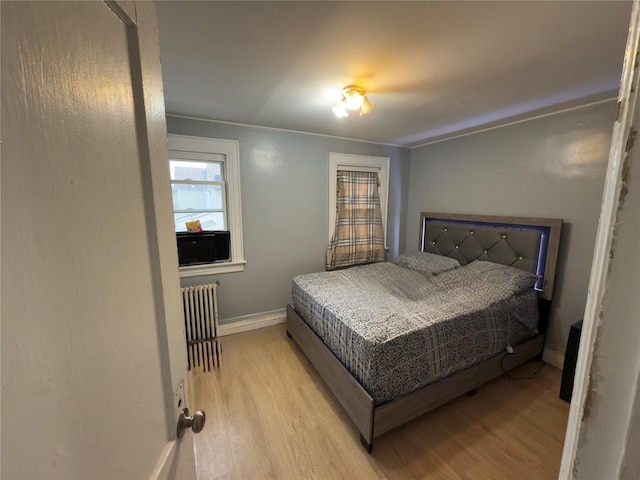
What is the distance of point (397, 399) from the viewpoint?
158 centimetres

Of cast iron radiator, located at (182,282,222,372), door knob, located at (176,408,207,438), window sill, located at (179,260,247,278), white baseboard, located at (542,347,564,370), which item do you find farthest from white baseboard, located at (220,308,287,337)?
white baseboard, located at (542,347,564,370)

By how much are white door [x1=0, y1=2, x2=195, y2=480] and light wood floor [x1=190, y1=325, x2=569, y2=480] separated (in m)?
1.21

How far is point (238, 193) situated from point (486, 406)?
287 centimetres

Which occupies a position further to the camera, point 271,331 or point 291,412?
point 271,331

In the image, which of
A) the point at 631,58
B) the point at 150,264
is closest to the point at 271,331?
the point at 150,264

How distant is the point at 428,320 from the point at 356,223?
1.89m

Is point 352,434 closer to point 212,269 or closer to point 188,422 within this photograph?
point 188,422

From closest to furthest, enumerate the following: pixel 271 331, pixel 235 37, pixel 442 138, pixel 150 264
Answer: pixel 150 264 → pixel 235 37 → pixel 271 331 → pixel 442 138

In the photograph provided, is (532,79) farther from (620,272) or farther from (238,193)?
(238,193)

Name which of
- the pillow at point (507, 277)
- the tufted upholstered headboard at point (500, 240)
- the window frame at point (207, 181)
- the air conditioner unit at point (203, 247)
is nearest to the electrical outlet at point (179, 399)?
the air conditioner unit at point (203, 247)

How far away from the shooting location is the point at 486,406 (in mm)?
1913

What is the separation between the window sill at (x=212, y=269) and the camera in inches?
103

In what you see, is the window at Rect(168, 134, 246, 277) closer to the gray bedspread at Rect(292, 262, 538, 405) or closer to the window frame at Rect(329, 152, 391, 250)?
the gray bedspread at Rect(292, 262, 538, 405)

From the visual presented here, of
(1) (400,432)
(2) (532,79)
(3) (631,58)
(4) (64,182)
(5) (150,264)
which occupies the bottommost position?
(1) (400,432)
